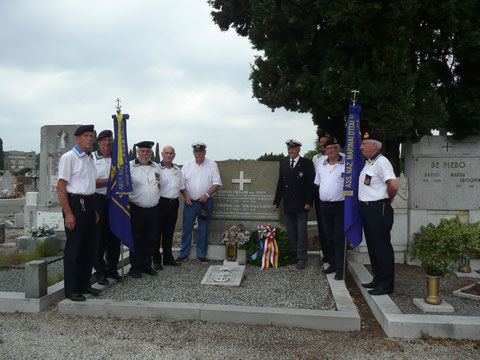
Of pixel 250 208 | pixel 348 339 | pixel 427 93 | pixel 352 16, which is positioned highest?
pixel 352 16

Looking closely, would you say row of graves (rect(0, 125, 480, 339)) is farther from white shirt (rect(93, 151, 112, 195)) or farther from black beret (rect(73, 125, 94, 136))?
→ black beret (rect(73, 125, 94, 136))

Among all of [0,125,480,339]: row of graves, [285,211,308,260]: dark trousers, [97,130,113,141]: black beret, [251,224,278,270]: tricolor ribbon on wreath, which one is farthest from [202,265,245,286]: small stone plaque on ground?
[97,130,113,141]: black beret

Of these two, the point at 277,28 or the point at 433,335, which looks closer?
the point at 433,335

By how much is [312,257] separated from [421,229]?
1.90 meters

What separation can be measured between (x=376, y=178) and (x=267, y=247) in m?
2.36

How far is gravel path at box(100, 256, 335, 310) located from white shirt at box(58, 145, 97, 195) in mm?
1371

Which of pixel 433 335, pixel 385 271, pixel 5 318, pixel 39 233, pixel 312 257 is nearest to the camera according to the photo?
pixel 433 335

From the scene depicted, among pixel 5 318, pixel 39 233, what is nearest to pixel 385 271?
pixel 5 318

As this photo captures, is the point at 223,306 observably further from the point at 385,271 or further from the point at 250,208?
the point at 250,208

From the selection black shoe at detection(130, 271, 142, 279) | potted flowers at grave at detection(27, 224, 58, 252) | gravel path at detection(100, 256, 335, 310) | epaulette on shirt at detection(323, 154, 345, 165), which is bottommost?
gravel path at detection(100, 256, 335, 310)

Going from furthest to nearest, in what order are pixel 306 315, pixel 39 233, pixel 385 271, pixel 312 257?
pixel 39 233 → pixel 312 257 → pixel 385 271 → pixel 306 315

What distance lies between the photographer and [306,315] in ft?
12.0

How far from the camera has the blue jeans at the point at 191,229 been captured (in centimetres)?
613

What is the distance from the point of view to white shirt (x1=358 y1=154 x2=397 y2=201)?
4242 mm
